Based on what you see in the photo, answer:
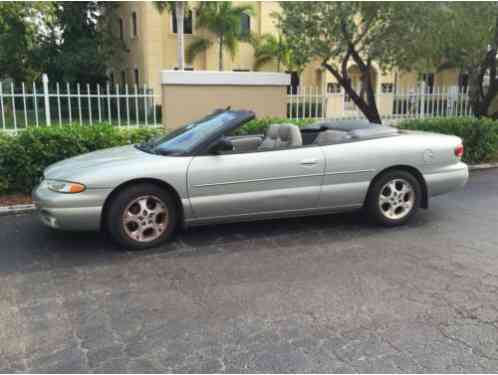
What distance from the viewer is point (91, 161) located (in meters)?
5.39

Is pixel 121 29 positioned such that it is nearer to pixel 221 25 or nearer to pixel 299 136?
pixel 221 25

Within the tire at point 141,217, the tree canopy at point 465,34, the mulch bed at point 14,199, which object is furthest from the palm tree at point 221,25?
the tire at point 141,217

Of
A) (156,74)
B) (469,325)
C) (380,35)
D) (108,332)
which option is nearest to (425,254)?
(469,325)

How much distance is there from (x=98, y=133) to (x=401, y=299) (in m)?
5.45

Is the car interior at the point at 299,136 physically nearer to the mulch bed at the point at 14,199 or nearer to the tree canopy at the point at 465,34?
the mulch bed at the point at 14,199

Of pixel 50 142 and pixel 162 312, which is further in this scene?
pixel 50 142

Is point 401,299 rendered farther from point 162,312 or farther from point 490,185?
point 490,185

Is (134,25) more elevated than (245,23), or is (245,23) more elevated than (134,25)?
(245,23)

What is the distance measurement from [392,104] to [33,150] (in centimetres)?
930

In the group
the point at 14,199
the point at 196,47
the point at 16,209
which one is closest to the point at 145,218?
the point at 16,209

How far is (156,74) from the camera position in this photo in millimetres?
26703

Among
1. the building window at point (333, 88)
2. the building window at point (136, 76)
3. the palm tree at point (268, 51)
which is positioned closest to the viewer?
the building window at point (333, 88)

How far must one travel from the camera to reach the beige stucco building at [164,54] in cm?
2633

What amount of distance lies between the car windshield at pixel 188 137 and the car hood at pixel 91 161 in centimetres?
19
